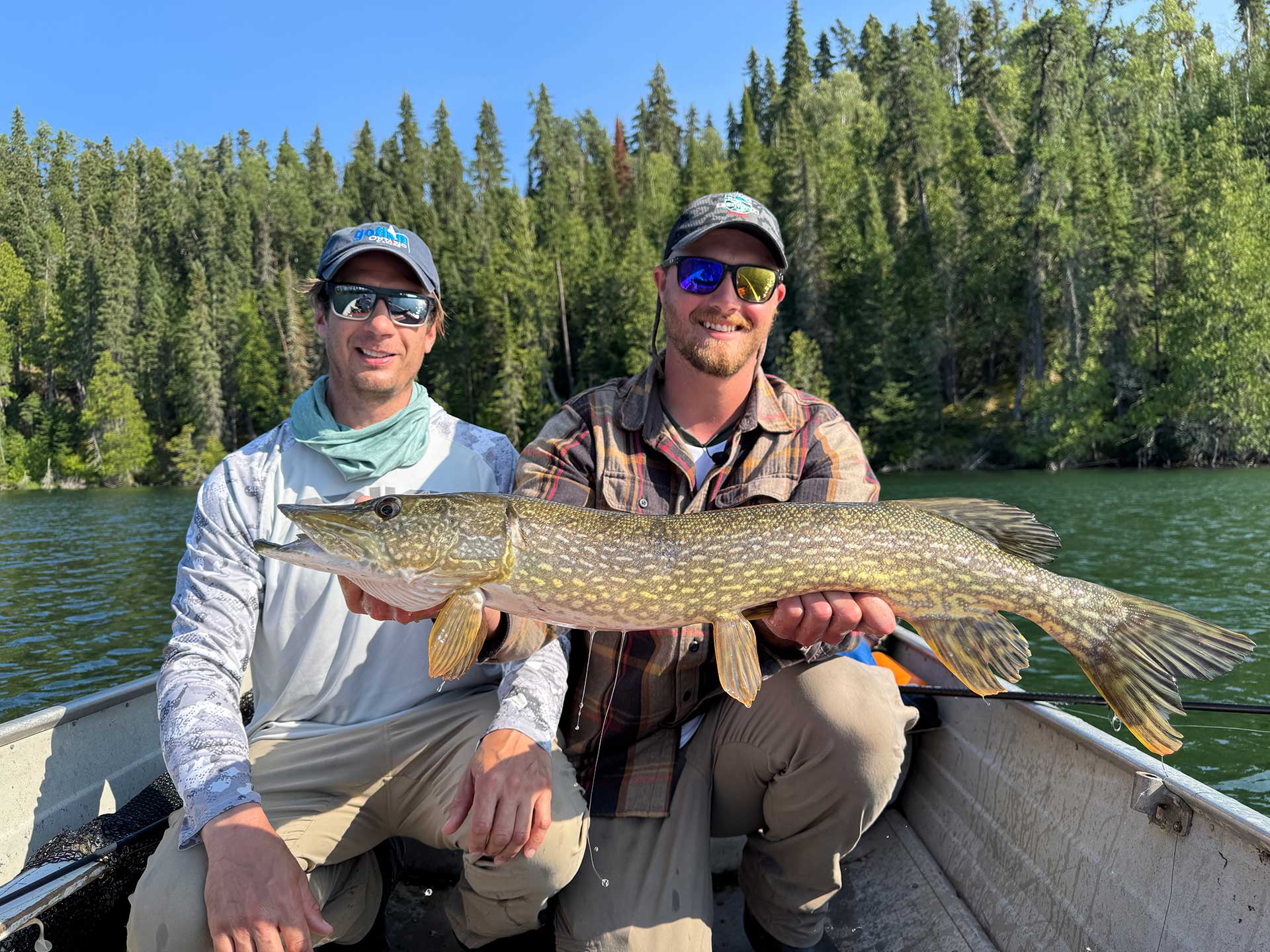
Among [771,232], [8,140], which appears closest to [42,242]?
[8,140]

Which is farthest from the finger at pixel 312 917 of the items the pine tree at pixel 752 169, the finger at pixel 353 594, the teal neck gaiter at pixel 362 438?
the pine tree at pixel 752 169

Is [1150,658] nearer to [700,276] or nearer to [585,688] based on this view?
[585,688]

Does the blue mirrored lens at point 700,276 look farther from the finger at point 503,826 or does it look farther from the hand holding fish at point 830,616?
the finger at point 503,826

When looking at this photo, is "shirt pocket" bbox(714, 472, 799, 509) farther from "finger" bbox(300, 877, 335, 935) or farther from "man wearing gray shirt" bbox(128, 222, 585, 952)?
"finger" bbox(300, 877, 335, 935)

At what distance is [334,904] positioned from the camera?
239cm

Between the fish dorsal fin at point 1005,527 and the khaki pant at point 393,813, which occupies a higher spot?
the fish dorsal fin at point 1005,527

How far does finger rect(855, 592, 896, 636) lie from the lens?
7.57 feet

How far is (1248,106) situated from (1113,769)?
46.9 metres

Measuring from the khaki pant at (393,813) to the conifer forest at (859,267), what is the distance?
32937 mm

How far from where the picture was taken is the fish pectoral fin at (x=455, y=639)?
2.14 meters

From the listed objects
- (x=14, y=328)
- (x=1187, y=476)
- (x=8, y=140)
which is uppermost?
(x=8, y=140)

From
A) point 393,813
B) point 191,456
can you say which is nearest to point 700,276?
point 393,813

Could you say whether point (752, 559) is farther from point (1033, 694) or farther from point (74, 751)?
point (74, 751)

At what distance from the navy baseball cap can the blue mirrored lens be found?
867mm
